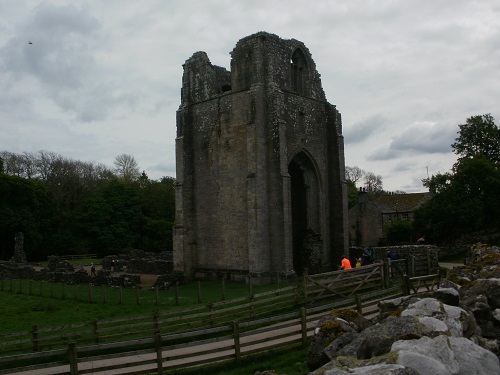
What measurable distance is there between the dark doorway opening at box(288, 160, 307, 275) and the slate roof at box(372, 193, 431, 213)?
25987 millimetres

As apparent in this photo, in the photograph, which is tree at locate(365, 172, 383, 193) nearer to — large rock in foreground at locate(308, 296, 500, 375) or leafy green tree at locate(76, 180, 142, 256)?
leafy green tree at locate(76, 180, 142, 256)

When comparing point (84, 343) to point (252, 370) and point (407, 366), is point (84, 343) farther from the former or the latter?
point (407, 366)

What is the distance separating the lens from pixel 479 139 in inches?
1887

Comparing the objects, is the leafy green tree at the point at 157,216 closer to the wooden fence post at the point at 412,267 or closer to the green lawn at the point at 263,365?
the wooden fence post at the point at 412,267

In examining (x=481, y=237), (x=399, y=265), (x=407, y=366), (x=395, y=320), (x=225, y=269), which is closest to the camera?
(x=407, y=366)

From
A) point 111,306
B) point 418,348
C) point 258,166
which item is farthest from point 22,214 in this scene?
point 418,348

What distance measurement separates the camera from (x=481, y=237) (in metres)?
37.4

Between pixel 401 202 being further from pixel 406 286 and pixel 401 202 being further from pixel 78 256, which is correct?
pixel 406 286

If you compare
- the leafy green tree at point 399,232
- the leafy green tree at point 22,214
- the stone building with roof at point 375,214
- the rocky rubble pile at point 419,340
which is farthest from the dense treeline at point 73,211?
the rocky rubble pile at point 419,340

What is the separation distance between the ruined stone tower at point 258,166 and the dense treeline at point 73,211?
29.2 metres

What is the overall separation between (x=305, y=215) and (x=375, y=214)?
26721mm

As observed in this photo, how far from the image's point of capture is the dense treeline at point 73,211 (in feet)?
169

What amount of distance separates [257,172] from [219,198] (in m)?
3.56

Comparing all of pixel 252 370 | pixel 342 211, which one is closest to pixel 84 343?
pixel 252 370
